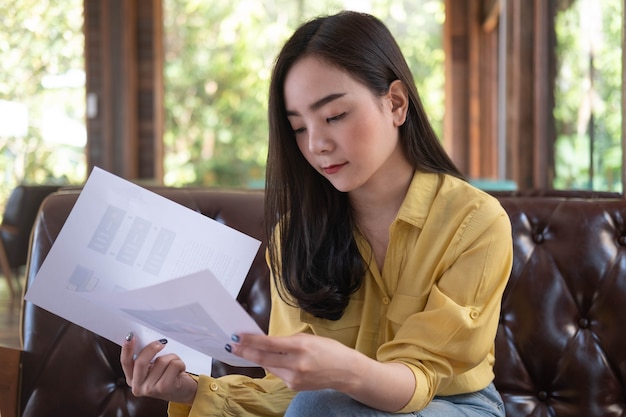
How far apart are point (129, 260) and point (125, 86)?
23.3 ft

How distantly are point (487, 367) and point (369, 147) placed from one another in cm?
43

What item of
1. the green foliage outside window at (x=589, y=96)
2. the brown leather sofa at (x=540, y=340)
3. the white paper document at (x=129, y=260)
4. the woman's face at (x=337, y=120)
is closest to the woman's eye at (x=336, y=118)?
the woman's face at (x=337, y=120)

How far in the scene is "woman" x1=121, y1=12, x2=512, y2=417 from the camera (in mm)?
1255

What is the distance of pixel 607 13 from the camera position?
11.0 feet

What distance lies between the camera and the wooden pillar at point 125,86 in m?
8.00

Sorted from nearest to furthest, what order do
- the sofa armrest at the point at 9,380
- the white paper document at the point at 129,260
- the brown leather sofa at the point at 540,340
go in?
the white paper document at the point at 129,260
the sofa armrest at the point at 9,380
the brown leather sofa at the point at 540,340

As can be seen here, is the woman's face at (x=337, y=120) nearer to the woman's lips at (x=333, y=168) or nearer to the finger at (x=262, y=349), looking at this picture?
the woman's lips at (x=333, y=168)

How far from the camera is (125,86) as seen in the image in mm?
8180

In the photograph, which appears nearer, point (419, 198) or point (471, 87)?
point (419, 198)

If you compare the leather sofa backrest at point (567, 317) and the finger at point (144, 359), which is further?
the leather sofa backrest at point (567, 317)

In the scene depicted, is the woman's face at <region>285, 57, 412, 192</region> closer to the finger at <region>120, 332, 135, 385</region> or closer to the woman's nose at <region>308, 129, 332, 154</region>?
the woman's nose at <region>308, 129, 332, 154</region>

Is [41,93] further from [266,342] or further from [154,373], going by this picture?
[266,342]

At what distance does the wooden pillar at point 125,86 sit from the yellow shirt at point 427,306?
6.89m

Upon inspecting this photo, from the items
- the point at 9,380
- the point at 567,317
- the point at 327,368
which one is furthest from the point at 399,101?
the point at 9,380
